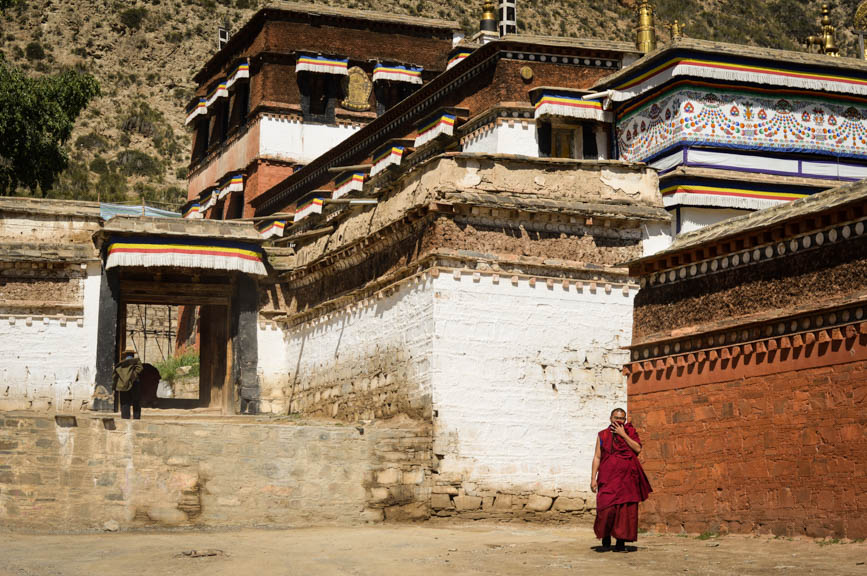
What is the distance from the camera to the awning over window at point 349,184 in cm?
2986

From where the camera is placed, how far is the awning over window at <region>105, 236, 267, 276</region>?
23.9m

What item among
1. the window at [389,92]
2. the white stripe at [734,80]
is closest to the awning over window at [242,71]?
the window at [389,92]

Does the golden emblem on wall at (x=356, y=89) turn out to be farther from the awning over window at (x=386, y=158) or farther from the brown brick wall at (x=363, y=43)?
the awning over window at (x=386, y=158)

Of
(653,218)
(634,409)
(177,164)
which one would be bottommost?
(634,409)

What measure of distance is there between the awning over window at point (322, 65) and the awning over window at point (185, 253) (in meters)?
11.9

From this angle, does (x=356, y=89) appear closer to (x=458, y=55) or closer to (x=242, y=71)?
(x=242, y=71)

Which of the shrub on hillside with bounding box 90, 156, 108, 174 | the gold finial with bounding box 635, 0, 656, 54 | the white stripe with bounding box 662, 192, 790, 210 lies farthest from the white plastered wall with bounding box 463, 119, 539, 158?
the shrub on hillside with bounding box 90, 156, 108, 174

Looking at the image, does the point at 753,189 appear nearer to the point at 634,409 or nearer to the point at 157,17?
the point at 634,409

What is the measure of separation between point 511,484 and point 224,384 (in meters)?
Answer: 8.95

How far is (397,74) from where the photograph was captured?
36.6 meters

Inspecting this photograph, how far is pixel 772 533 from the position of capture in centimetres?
1354

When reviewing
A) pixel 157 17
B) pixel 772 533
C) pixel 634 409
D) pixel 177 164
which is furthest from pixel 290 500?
pixel 157 17

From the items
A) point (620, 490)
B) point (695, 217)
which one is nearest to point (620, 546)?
point (620, 490)

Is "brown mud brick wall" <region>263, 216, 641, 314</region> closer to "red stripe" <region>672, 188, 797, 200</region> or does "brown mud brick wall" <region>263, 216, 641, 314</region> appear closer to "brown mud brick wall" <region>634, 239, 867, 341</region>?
"red stripe" <region>672, 188, 797, 200</region>
